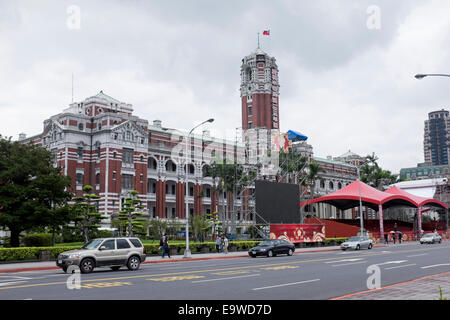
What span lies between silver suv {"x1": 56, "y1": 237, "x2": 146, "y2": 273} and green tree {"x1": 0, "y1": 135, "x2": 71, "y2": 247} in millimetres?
13835

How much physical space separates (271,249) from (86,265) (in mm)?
16401

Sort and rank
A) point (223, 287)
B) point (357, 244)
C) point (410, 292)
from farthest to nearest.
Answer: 1. point (357, 244)
2. point (223, 287)
3. point (410, 292)

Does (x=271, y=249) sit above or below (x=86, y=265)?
below

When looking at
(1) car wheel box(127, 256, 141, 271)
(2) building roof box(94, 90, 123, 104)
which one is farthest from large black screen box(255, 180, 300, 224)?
(2) building roof box(94, 90, 123, 104)

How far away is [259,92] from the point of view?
353ft

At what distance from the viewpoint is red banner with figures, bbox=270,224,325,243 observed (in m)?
45.6

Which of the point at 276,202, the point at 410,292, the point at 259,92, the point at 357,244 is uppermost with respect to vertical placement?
the point at 259,92

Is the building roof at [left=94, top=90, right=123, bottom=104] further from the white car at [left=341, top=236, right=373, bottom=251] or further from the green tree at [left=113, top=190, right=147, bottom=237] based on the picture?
the white car at [left=341, top=236, right=373, bottom=251]

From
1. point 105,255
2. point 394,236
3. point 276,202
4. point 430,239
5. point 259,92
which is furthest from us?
point 259,92

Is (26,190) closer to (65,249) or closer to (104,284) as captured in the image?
(65,249)

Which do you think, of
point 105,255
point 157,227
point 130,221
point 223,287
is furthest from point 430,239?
point 223,287
